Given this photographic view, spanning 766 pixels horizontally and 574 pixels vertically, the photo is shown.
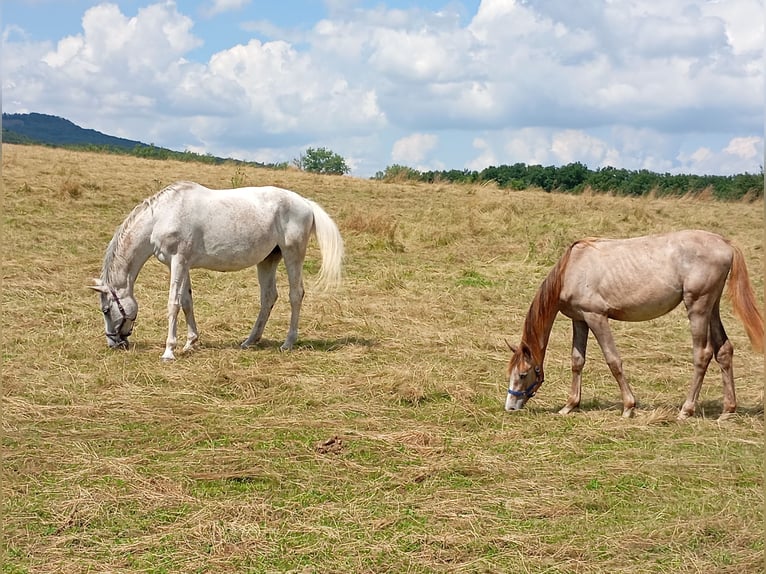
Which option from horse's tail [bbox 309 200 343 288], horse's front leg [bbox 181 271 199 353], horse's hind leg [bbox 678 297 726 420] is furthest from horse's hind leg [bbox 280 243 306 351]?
horse's hind leg [bbox 678 297 726 420]

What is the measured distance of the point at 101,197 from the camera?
15992mm

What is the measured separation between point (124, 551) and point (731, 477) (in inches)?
147

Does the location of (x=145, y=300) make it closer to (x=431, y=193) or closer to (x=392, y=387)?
(x=392, y=387)

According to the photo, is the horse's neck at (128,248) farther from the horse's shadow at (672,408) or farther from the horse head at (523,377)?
the horse's shadow at (672,408)

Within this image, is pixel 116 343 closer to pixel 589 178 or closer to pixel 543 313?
pixel 543 313

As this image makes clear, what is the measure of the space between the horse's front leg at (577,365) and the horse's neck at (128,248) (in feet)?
15.3

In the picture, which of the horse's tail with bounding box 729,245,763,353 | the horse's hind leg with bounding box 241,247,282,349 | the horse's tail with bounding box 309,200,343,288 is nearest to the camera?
the horse's tail with bounding box 729,245,763,353

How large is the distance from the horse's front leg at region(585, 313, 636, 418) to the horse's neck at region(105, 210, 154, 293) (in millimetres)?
4824

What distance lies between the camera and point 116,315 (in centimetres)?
822

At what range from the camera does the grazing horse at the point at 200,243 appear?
8312 mm

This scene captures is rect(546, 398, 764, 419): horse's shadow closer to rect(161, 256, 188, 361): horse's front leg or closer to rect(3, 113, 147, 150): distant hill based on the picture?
rect(161, 256, 188, 361): horse's front leg

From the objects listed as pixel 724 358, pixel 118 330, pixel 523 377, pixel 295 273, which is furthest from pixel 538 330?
pixel 118 330

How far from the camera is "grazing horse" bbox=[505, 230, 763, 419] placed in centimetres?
614

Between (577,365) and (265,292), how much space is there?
157 inches
